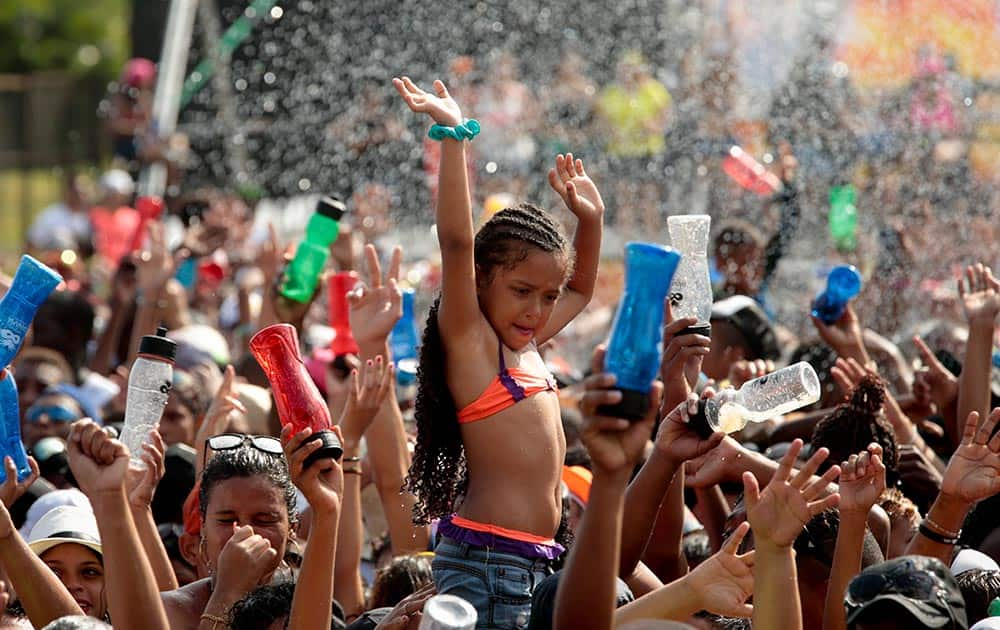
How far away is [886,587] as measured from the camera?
2.89 m

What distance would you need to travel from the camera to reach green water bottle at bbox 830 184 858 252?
25.3 ft

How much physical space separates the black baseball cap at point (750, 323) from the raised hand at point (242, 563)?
8.88 ft

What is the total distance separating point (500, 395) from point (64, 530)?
1.39m

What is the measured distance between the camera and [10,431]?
388cm

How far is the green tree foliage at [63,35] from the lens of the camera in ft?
106

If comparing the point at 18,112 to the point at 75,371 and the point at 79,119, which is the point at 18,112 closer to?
the point at 79,119

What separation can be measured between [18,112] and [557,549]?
16.3m

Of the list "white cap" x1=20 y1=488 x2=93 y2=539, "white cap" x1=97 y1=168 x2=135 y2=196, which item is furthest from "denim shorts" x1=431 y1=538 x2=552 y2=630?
"white cap" x1=97 y1=168 x2=135 y2=196

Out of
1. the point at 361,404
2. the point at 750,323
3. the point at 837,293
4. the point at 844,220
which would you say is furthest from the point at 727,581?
the point at 844,220

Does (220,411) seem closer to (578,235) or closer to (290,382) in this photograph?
(290,382)

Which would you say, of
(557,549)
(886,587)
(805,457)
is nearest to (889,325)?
(805,457)

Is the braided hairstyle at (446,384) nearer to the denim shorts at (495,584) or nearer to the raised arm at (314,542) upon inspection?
the denim shorts at (495,584)

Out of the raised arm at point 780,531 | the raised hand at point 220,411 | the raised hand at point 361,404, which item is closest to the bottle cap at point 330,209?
the raised hand at point 220,411

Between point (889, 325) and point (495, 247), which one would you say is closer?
point (495, 247)
